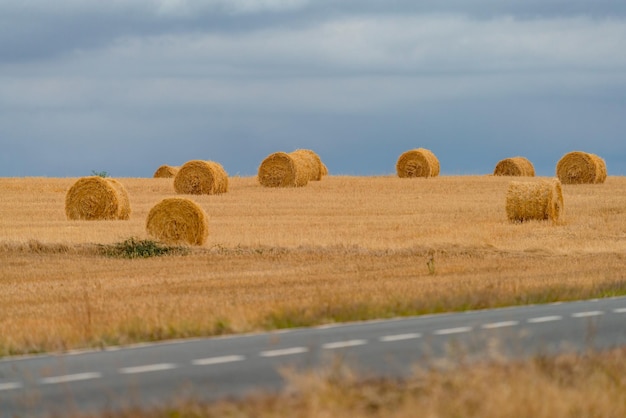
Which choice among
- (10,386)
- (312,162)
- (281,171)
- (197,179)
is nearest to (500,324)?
(10,386)

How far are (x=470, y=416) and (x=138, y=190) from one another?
45.5m

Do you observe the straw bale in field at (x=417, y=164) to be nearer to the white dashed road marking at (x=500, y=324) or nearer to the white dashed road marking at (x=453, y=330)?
the white dashed road marking at (x=500, y=324)

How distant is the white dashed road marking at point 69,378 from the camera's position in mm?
9100

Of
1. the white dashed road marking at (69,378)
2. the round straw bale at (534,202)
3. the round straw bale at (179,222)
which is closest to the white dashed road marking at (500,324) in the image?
the white dashed road marking at (69,378)

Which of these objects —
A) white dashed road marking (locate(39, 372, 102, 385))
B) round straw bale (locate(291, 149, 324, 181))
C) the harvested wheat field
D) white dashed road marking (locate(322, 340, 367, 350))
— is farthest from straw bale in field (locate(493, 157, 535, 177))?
white dashed road marking (locate(39, 372, 102, 385))

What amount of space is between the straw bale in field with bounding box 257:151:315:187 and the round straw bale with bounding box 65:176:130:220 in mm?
15300

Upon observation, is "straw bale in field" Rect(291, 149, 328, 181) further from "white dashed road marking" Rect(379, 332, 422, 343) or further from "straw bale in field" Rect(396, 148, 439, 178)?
"white dashed road marking" Rect(379, 332, 422, 343)

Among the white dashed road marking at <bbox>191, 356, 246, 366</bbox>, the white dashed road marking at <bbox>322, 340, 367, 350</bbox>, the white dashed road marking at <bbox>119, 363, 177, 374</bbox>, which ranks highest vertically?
the white dashed road marking at <bbox>119, 363, 177, 374</bbox>

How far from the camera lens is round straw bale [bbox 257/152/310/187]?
51.7m

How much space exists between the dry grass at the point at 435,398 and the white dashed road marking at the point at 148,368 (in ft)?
5.91

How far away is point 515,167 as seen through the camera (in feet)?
200

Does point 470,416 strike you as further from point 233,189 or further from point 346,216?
point 233,189

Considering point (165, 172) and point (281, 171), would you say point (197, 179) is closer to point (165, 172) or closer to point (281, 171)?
point (281, 171)

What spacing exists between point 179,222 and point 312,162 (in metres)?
27.5
